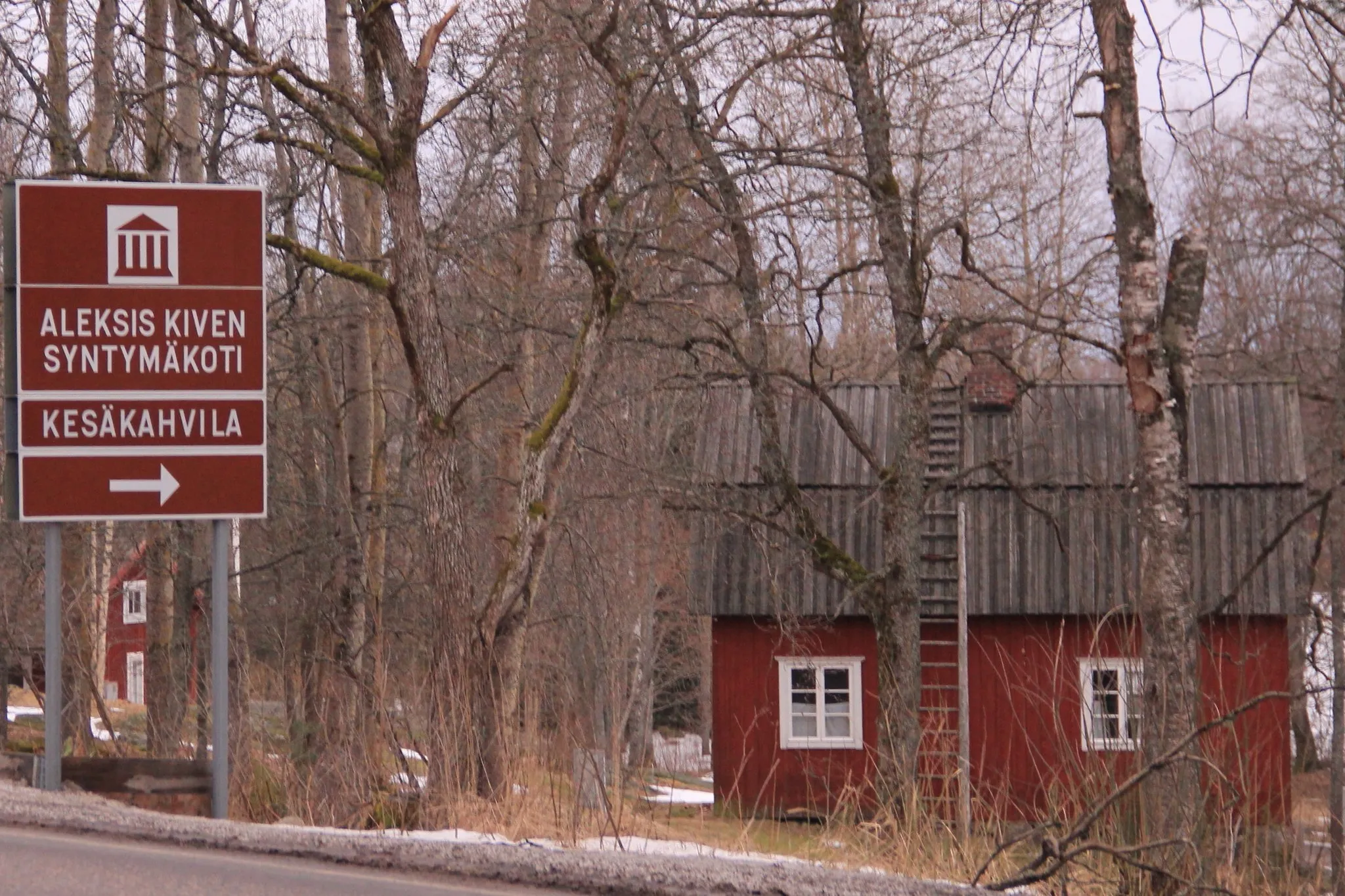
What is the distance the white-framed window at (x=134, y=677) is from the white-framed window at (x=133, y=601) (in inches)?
51.9

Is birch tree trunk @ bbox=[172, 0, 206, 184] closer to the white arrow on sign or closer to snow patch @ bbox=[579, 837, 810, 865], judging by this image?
the white arrow on sign

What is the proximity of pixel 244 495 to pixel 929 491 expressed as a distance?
9344 millimetres

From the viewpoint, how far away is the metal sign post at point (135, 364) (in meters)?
7.88

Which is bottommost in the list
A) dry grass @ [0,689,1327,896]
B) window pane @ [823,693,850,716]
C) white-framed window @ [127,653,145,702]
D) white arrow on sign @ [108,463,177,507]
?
white-framed window @ [127,653,145,702]

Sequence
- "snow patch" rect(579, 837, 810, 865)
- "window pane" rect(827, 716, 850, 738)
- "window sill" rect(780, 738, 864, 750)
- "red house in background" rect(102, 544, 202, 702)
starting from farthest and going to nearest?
"red house in background" rect(102, 544, 202, 702) < "window pane" rect(827, 716, 850, 738) < "window sill" rect(780, 738, 864, 750) < "snow patch" rect(579, 837, 810, 865)

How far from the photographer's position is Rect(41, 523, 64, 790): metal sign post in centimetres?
753

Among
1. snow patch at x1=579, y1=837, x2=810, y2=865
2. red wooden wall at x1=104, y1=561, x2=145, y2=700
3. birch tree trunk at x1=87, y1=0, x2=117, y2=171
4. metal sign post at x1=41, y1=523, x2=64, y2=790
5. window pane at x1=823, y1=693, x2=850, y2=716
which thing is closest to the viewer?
snow patch at x1=579, y1=837, x2=810, y2=865

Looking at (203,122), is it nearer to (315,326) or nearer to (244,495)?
(315,326)

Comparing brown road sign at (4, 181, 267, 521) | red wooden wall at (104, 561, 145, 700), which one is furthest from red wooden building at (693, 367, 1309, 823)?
brown road sign at (4, 181, 267, 521)

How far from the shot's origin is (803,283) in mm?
17312

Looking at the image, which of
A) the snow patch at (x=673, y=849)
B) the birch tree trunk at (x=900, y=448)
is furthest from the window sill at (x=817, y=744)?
the snow patch at (x=673, y=849)

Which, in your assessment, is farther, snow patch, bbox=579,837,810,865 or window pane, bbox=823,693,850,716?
window pane, bbox=823,693,850,716

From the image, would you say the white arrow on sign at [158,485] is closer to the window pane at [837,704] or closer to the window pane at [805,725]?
the window pane at [805,725]

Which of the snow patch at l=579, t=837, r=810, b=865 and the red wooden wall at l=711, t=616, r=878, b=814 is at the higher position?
the snow patch at l=579, t=837, r=810, b=865
